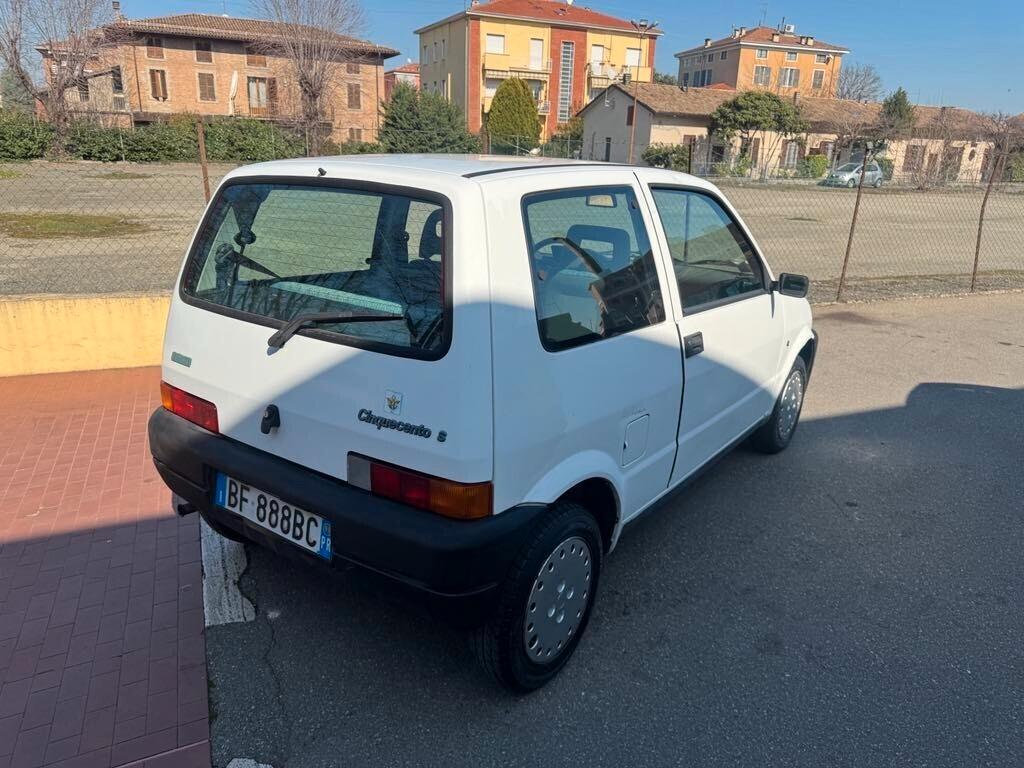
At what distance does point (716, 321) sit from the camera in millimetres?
3283

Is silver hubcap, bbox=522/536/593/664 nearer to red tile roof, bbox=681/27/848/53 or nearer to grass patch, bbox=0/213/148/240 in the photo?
grass patch, bbox=0/213/148/240

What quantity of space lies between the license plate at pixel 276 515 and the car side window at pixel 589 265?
96 centimetres

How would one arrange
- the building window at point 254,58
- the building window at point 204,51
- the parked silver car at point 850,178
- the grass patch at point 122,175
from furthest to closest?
1. the building window at point 254,58
2. the building window at point 204,51
3. the parked silver car at point 850,178
4. the grass patch at point 122,175

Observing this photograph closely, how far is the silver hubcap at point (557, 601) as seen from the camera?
8.04ft

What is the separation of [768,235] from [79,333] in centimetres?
1521

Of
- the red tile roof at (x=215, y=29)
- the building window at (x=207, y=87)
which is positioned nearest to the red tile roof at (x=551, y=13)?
the red tile roof at (x=215, y=29)

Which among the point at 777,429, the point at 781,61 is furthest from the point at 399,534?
the point at 781,61

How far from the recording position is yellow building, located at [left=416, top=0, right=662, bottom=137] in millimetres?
57188

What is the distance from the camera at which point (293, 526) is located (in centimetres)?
237


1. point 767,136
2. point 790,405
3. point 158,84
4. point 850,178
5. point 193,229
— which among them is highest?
point 158,84

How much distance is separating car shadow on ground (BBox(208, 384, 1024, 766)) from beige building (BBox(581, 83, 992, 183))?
36694 millimetres

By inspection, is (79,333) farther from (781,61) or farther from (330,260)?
(781,61)

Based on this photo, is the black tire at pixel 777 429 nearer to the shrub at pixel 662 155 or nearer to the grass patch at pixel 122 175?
the grass patch at pixel 122 175

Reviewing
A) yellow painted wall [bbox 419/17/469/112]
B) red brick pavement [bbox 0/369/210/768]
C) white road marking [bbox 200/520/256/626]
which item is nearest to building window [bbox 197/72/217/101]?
yellow painted wall [bbox 419/17/469/112]
